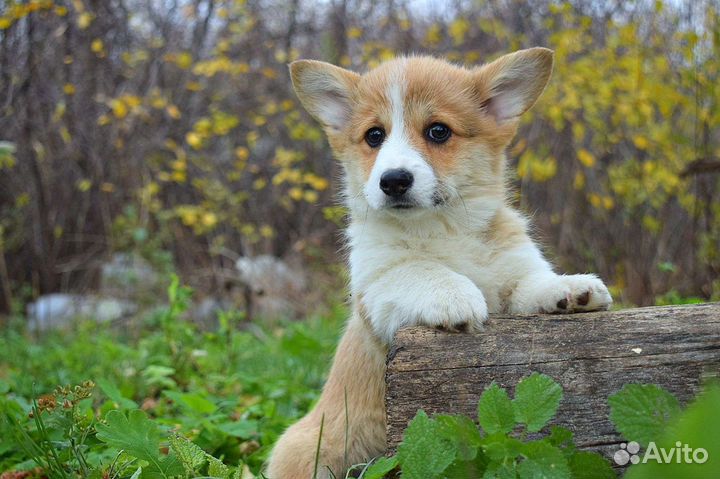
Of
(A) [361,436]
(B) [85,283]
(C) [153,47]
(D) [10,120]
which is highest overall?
(C) [153,47]

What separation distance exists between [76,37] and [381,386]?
7.07 meters

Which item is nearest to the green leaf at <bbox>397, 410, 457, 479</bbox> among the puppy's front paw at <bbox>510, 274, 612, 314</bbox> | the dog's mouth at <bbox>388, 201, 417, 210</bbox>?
the puppy's front paw at <bbox>510, 274, 612, 314</bbox>

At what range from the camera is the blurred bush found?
696cm

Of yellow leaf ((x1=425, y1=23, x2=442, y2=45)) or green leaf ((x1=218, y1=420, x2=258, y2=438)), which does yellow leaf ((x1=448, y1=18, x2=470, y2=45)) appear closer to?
yellow leaf ((x1=425, y1=23, x2=442, y2=45))

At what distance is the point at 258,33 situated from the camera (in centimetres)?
963

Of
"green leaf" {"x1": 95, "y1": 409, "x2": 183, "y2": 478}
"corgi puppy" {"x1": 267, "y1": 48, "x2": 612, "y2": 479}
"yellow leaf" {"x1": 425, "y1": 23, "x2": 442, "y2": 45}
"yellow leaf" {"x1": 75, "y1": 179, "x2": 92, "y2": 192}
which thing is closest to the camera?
"green leaf" {"x1": 95, "y1": 409, "x2": 183, "y2": 478}

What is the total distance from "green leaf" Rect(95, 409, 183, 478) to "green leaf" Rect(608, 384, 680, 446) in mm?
1385

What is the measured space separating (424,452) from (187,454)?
86cm

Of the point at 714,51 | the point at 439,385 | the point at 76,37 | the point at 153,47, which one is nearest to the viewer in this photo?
the point at 439,385

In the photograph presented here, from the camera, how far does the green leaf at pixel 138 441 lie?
223 centimetres

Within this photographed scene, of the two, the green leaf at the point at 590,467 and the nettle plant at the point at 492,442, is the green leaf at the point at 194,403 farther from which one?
the green leaf at the point at 590,467

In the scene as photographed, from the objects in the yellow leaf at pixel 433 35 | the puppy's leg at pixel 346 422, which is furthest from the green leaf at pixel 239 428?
the yellow leaf at pixel 433 35

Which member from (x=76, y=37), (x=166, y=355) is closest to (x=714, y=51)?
(x=166, y=355)

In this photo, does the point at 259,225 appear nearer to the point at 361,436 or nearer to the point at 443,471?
the point at 361,436
